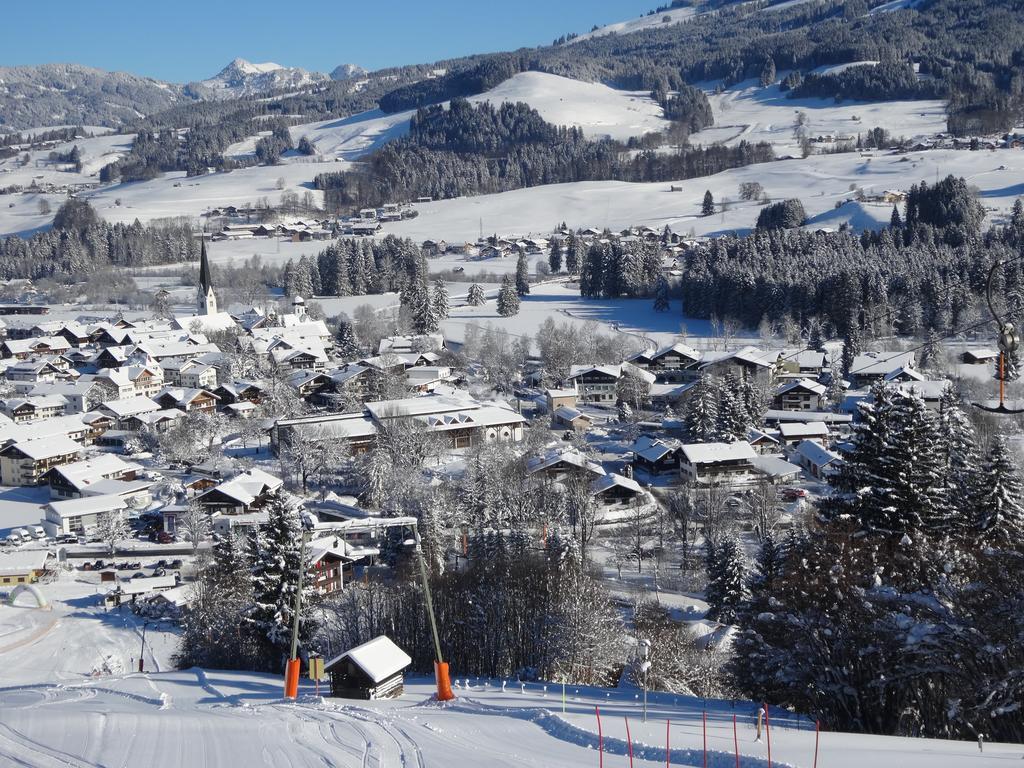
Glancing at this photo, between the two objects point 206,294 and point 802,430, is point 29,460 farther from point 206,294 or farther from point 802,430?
point 206,294

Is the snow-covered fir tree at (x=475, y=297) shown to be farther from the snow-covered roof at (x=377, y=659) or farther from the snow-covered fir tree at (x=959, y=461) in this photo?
the snow-covered roof at (x=377, y=659)

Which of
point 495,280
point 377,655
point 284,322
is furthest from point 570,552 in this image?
point 495,280

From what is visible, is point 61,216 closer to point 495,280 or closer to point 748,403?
point 495,280

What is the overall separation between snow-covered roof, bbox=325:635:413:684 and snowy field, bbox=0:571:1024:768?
0.23 metres

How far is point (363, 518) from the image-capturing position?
15.8m

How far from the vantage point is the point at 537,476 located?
16.7 metres

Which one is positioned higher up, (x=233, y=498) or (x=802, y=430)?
(x=233, y=498)

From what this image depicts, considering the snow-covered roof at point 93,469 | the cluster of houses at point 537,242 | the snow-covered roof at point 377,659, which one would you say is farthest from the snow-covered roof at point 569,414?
the cluster of houses at point 537,242

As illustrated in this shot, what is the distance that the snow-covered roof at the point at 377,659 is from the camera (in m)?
7.20

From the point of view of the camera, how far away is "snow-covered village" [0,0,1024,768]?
588 cm

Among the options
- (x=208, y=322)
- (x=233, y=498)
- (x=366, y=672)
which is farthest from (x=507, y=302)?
(x=366, y=672)

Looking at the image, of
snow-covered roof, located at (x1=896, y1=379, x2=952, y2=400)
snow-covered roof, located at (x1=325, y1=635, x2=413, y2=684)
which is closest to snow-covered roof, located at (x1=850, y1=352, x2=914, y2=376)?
snow-covered roof, located at (x1=896, y1=379, x2=952, y2=400)

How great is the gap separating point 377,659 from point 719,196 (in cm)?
5271

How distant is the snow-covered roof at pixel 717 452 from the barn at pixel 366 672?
10.4m
